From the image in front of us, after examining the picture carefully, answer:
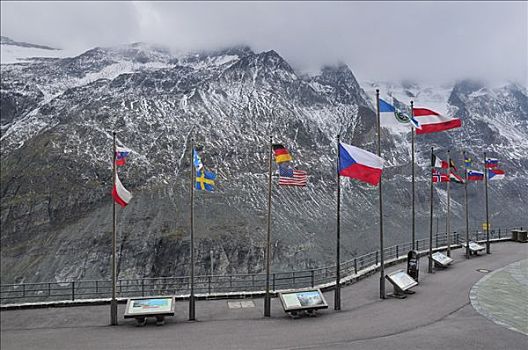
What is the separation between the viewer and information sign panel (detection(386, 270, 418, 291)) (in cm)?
1765

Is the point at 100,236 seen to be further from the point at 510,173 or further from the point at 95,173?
the point at 510,173

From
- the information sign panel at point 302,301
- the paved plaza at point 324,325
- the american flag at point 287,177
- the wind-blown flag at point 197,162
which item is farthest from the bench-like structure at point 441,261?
the wind-blown flag at point 197,162

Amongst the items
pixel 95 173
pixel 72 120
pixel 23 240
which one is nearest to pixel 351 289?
pixel 23 240

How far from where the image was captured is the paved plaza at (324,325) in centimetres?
1233

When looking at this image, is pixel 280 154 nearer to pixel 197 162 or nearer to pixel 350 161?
pixel 350 161

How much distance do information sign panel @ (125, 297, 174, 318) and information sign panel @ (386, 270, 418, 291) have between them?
8797 millimetres

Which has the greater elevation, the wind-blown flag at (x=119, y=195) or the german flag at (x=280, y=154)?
the german flag at (x=280, y=154)

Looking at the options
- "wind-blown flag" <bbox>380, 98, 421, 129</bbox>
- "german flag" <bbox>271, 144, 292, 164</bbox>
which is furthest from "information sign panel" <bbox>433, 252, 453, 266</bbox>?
"german flag" <bbox>271, 144, 292, 164</bbox>

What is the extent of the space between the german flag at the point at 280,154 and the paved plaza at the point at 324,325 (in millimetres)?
5606

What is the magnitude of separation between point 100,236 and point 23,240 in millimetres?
25886

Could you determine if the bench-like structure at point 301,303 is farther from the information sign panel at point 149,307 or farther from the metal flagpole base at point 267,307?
the information sign panel at point 149,307

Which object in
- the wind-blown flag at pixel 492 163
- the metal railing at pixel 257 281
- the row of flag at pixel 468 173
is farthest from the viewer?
the wind-blown flag at pixel 492 163

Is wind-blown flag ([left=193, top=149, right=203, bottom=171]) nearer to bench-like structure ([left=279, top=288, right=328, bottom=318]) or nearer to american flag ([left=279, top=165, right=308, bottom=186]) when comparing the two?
american flag ([left=279, top=165, right=308, bottom=186])

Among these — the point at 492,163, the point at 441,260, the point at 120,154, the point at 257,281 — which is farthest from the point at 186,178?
the point at 120,154
